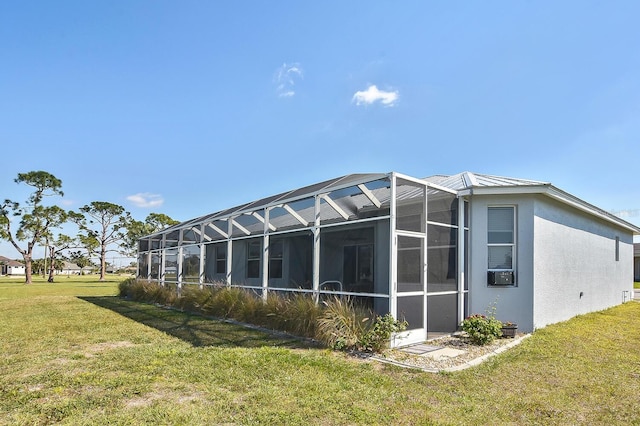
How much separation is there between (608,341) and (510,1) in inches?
299

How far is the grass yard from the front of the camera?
13.2ft

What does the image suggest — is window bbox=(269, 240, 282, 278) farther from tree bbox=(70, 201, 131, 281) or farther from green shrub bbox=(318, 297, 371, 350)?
tree bbox=(70, 201, 131, 281)

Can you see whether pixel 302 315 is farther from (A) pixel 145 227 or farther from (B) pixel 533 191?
(A) pixel 145 227

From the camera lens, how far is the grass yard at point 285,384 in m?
4.02

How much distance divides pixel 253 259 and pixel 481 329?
8.29 m

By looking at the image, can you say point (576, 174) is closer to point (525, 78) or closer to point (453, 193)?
point (525, 78)

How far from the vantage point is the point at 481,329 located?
7434 mm

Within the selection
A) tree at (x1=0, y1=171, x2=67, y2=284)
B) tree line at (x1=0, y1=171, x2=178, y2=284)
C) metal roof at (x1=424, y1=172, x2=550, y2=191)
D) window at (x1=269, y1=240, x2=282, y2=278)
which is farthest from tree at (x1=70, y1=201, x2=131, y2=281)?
metal roof at (x1=424, y1=172, x2=550, y2=191)

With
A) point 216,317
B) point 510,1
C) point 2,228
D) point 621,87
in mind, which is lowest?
point 216,317

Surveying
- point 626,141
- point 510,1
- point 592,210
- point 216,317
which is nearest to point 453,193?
point 510,1

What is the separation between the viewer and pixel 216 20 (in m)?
11.0

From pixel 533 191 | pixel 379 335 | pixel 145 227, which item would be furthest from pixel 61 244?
pixel 533 191

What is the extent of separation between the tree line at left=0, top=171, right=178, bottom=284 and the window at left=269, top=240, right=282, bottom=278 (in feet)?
83.9

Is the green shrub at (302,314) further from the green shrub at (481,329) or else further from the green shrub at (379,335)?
the green shrub at (481,329)
